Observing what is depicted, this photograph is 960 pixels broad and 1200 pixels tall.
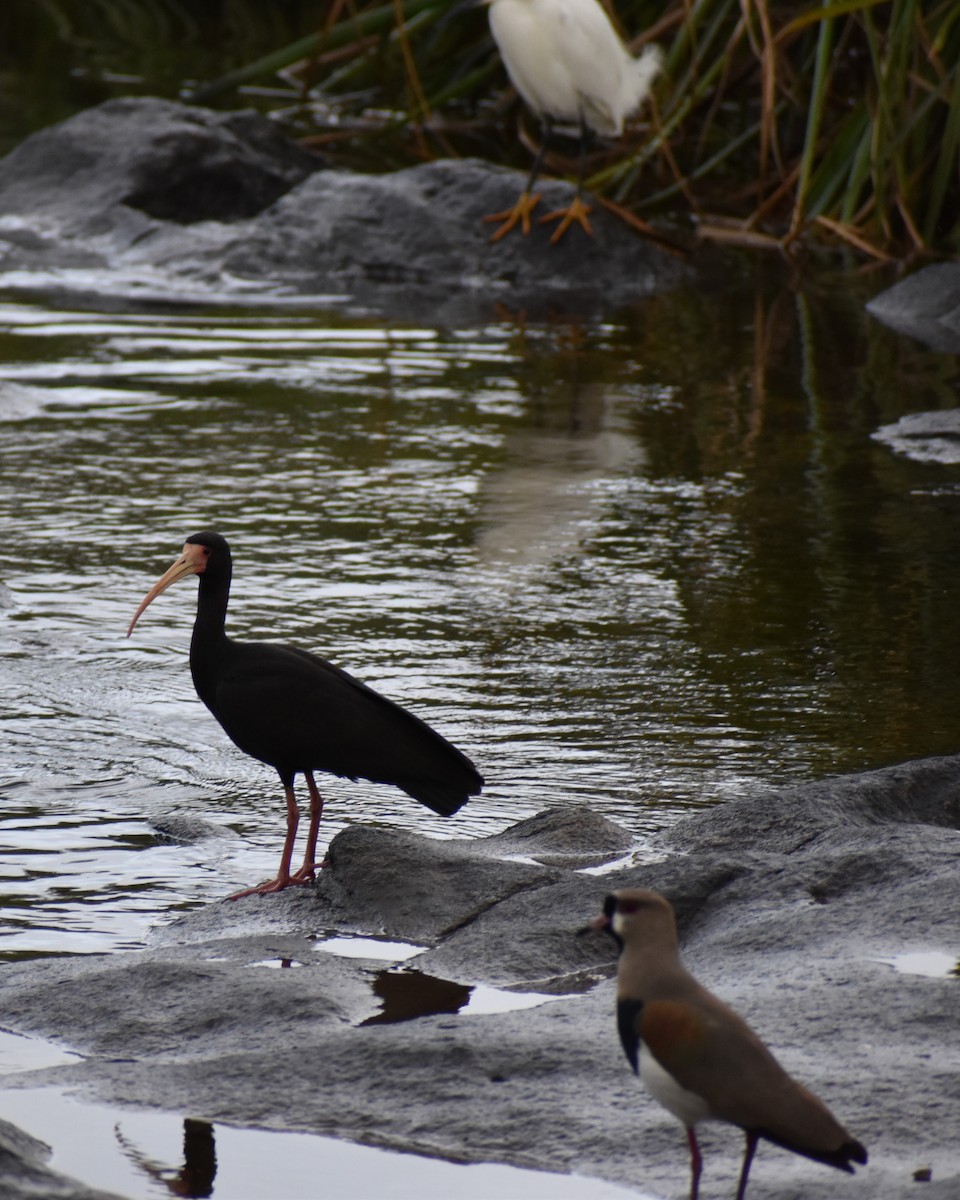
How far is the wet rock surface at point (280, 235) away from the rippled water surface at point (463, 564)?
3.32 ft

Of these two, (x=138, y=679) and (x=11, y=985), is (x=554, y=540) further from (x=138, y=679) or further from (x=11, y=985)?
(x=11, y=985)

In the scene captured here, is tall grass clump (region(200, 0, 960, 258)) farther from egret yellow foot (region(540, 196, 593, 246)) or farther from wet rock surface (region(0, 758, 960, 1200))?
wet rock surface (region(0, 758, 960, 1200))

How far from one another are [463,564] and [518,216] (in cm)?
658

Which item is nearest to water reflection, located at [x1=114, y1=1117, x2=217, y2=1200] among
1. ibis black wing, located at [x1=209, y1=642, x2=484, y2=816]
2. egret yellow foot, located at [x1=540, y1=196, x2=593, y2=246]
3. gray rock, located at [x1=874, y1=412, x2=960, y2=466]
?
ibis black wing, located at [x1=209, y1=642, x2=484, y2=816]

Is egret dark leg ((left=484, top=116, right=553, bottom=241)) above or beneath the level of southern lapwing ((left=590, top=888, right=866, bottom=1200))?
above

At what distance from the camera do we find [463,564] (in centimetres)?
711

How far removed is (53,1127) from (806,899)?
157cm

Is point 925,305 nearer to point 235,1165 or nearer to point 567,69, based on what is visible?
point 567,69

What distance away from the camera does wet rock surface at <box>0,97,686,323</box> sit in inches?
497

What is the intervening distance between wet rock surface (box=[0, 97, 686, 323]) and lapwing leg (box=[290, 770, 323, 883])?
7603 millimetres

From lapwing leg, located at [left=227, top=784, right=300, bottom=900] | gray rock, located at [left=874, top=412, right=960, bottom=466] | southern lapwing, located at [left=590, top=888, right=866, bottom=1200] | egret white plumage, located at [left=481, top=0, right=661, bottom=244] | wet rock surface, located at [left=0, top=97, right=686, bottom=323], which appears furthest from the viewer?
wet rock surface, located at [left=0, top=97, right=686, bottom=323]

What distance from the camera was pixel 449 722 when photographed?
5504 millimetres

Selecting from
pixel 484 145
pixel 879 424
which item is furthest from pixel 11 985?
pixel 484 145

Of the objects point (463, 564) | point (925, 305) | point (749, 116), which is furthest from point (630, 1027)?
point (749, 116)
